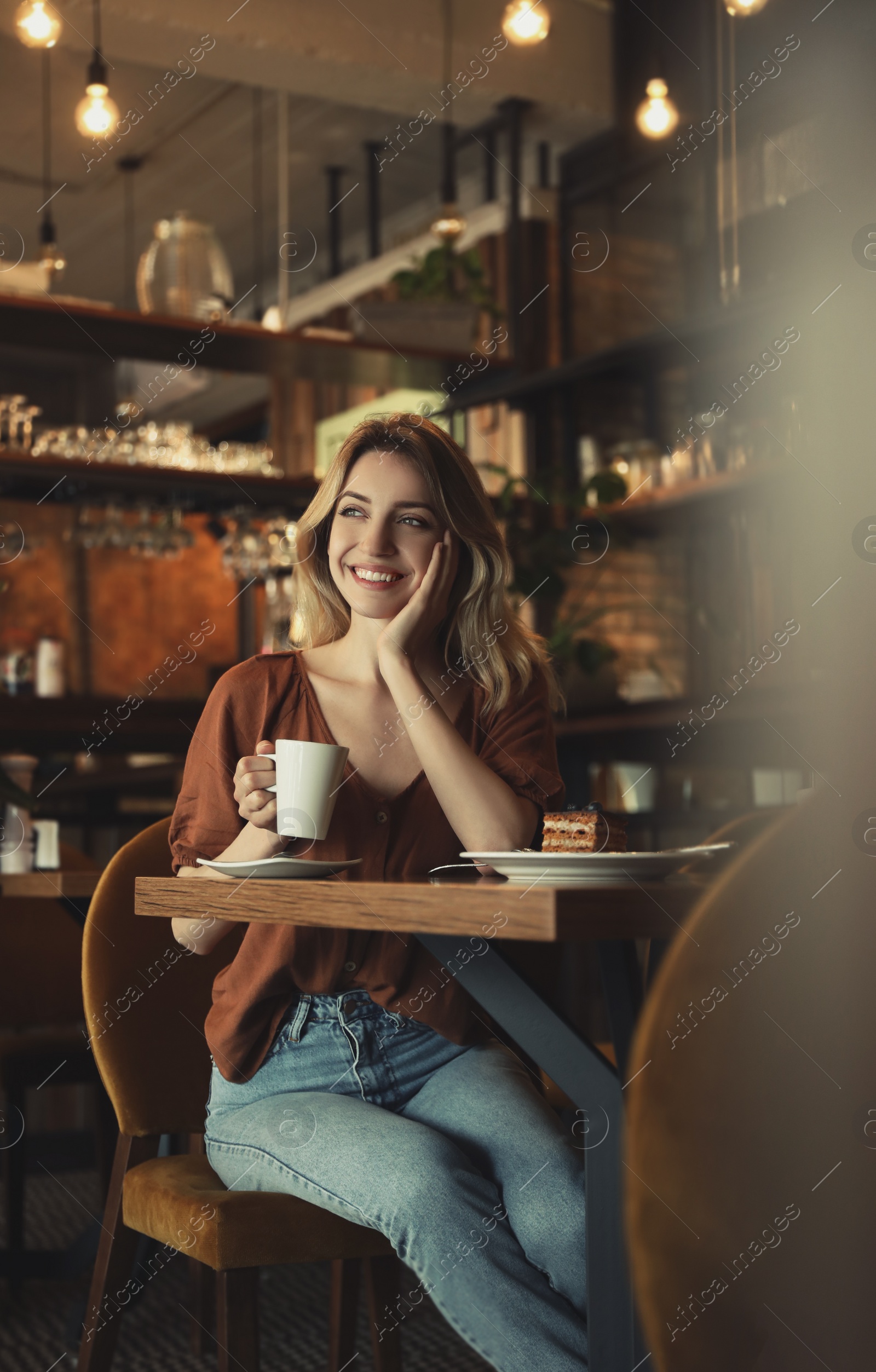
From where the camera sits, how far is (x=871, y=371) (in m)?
0.49

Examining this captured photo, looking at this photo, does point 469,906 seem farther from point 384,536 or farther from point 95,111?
point 95,111

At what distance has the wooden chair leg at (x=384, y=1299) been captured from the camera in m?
1.50

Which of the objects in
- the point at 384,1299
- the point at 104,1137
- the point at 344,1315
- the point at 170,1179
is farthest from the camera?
the point at 104,1137

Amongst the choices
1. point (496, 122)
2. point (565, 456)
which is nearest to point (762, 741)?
point (565, 456)

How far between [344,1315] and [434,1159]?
694 mm

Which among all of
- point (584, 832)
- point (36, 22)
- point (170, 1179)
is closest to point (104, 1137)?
A: point (170, 1179)

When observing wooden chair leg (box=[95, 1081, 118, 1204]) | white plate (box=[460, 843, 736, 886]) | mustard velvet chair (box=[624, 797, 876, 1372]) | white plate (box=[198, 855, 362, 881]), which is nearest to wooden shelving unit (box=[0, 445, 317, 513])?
wooden chair leg (box=[95, 1081, 118, 1204])

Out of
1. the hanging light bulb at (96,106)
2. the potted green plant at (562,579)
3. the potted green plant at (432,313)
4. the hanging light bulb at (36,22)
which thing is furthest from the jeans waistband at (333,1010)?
the potted green plant at (432,313)

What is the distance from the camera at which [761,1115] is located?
617 millimetres

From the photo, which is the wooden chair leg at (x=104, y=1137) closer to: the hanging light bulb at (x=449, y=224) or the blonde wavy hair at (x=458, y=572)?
the blonde wavy hair at (x=458, y=572)

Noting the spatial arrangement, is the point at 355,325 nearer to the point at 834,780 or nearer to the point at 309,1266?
the point at 309,1266

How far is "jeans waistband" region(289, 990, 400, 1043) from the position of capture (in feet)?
4.37

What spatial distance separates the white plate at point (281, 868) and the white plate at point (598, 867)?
0.60 ft

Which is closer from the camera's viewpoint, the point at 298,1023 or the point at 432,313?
the point at 298,1023
